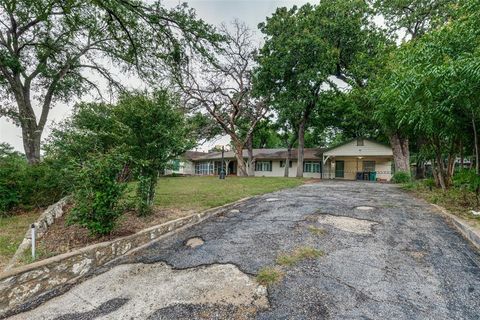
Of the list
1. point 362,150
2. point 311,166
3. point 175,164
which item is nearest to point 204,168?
point 311,166

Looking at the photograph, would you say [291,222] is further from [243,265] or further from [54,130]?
[54,130]

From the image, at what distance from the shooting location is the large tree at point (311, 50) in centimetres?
1614

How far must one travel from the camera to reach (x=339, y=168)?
25266 mm

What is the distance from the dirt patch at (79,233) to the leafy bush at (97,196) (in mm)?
235

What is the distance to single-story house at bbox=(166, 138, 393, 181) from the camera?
20766 millimetres

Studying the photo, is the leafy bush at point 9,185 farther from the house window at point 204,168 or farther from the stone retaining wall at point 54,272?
the house window at point 204,168

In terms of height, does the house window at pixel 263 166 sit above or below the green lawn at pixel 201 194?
above

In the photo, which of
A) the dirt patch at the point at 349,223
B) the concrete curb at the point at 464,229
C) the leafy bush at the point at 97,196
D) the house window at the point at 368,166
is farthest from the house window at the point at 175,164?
the house window at the point at 368,166

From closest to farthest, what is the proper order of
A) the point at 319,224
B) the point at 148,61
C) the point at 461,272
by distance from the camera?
the point at 461,272, the point at 319,224, the point at 148,61

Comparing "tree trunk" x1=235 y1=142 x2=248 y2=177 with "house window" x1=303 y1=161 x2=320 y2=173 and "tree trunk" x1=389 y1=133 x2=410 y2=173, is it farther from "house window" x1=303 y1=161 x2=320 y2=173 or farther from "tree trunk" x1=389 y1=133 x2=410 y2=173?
"tree trunk" x1=389 y1=133 x2=410 y2=173

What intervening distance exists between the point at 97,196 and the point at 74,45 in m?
9.51

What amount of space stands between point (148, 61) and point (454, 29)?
7491mm

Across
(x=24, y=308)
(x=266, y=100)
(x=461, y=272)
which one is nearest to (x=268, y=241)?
(x=461, y=272)

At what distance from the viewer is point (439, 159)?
932 cm
